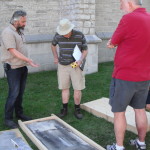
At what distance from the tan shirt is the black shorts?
175cm

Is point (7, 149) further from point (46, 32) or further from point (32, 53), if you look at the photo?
point (46, 32)

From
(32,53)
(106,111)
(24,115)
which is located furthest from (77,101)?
(32,53)

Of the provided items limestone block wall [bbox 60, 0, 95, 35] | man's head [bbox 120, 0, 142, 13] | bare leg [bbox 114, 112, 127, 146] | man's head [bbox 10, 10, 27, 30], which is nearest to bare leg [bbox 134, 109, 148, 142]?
bare leg [bbox 114, 112, 127, 146]

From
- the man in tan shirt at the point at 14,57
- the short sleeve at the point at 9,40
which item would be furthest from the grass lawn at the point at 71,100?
the short sleeve at the point at 9,40

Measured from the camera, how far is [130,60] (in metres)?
3.09

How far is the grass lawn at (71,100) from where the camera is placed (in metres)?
4.27

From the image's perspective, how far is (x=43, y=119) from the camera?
15.4ft

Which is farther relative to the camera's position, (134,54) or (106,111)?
(106,111)

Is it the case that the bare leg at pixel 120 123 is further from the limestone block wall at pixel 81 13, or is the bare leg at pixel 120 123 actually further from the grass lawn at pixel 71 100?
the limestone block wall at pixel 81 13

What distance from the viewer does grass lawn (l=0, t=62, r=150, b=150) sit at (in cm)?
427

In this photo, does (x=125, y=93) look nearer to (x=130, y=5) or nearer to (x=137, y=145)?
(x=137, y=145)

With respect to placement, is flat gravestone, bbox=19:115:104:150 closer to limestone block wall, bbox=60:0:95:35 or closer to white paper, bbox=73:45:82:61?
white paper, bbox=73:45:82:61

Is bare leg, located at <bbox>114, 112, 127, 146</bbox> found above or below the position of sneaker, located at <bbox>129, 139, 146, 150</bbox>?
above

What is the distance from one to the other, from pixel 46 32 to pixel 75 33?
4483 millimetres
